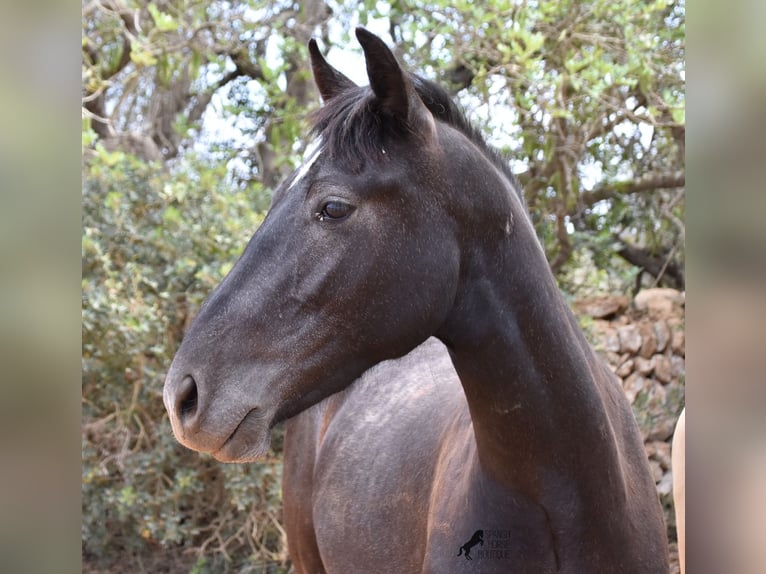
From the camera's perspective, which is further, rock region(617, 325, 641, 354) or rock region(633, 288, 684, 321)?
rock region(633, 288, 684, 321)

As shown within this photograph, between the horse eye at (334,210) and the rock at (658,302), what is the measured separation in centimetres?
400

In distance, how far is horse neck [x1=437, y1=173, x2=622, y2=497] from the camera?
4.59 ft

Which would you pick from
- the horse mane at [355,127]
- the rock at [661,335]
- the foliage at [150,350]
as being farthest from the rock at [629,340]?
the horse mane at [355,127]

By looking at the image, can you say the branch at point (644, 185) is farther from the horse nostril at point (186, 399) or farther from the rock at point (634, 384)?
the horse nostril at point (186, 399)

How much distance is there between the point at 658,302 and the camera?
16.0ft

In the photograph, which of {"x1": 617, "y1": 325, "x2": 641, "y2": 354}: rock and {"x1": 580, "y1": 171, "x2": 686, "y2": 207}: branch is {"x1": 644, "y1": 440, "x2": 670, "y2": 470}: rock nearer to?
{"x1": 617, "y1": 325, "x2": 641, "y2": 354}: rock

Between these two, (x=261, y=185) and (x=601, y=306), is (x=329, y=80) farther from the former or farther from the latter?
(x=601, y=306)

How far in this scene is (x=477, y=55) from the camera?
470 centimetres

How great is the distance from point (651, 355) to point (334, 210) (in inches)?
155

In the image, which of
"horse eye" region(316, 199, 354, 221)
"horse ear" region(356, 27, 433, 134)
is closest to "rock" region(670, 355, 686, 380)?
"horse ear" region(356, 27, 433, 134)

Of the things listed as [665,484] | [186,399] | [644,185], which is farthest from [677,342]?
[186,399]
